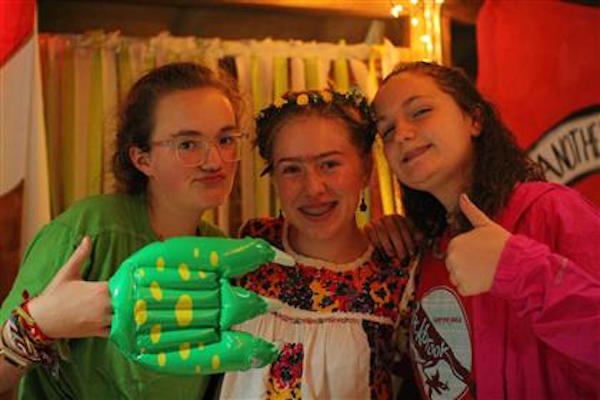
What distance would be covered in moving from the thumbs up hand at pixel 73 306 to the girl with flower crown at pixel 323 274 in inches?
16.1

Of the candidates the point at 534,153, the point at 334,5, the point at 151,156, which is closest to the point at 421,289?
the point at 151,156

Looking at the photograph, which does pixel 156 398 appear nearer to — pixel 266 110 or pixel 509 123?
pixel 266 110

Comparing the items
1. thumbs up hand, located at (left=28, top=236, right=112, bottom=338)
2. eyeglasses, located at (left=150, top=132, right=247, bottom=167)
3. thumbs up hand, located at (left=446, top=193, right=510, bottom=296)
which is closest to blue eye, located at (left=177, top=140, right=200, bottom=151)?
eyeglasses, located at (left=150, top=132, right=247, bottom=167)

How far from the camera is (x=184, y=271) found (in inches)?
36.9

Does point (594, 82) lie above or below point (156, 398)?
above

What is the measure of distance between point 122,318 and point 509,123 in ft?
4.54

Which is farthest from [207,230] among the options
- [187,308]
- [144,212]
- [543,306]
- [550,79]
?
[550,79]

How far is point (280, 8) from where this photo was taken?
207cm

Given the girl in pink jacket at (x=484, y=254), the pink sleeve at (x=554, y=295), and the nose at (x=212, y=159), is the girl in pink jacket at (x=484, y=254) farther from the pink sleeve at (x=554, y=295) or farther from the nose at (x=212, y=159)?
the nose at (x=212, y=159)

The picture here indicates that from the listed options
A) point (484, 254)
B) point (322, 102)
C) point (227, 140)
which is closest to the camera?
point (484, 254)

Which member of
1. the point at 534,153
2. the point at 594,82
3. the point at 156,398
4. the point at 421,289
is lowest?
the point at 156,398

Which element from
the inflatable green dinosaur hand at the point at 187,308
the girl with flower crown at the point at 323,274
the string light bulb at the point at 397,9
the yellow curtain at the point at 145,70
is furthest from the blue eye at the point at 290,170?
the string light bulb at the point at 397,9

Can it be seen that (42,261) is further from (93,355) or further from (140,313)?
(140,313)

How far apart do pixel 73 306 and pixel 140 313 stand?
5.7 inches
